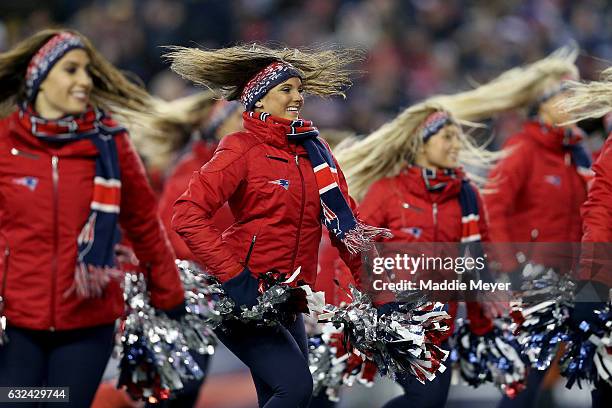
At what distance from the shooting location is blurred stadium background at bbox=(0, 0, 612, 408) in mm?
14953

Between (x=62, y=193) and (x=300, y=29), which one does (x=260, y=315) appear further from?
(x=300, y=29)

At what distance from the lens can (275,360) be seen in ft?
19.5

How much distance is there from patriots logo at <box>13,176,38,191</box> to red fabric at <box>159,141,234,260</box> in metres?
2.25

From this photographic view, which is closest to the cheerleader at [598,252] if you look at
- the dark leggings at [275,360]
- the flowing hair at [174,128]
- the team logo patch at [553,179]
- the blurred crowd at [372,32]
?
the dark leggings at [275,360]

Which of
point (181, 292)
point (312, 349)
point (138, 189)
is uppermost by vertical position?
point (138, 189)

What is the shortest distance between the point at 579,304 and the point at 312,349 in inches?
57.6

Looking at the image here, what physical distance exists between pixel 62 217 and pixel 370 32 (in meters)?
10.2

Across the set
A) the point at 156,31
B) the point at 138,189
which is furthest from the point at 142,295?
the point at 156,31

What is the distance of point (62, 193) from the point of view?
600 cm

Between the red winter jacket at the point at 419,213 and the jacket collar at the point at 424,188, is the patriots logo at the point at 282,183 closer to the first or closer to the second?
the red winter jacket at the point at 419,213

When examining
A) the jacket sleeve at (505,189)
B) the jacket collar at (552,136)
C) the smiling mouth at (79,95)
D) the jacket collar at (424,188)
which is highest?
the smiling mouth at (79,95)

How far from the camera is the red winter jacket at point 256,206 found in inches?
233

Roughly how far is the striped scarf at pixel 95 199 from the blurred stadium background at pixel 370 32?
7.72 meters

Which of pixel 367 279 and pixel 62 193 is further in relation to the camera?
pixel 367 279
